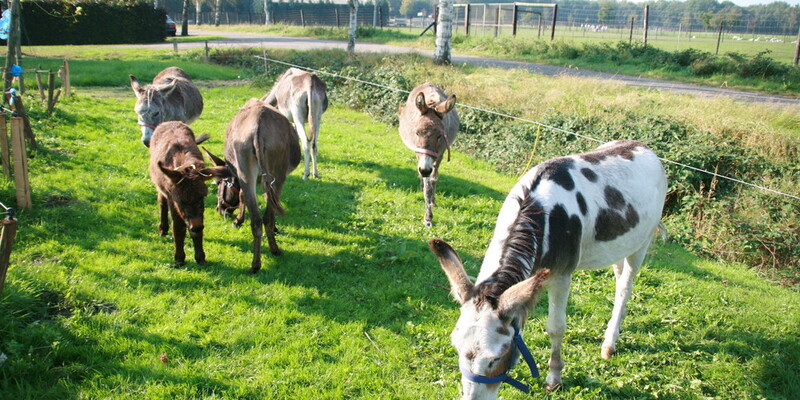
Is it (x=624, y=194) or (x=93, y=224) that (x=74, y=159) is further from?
(x=624, y=194)

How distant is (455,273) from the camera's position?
265 cm

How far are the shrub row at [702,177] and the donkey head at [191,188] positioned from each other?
492 centimetres

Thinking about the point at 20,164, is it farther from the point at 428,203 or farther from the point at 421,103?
the point at 428,203

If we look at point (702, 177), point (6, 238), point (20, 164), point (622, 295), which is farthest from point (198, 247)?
point (702, 177)

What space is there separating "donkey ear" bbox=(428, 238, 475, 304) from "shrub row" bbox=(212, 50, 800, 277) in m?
5.19

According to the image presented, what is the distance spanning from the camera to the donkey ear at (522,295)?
2344mm

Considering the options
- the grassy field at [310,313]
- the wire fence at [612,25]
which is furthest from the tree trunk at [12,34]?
the wire fence at [612,25]

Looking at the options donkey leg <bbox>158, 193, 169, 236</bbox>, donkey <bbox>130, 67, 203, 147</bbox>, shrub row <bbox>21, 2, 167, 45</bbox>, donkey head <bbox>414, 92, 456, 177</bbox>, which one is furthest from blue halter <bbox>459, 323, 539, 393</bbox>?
shrub row <bbox>21, 2, 167, 45</bbox>

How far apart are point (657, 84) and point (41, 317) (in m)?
17.1

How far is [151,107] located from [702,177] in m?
8.76

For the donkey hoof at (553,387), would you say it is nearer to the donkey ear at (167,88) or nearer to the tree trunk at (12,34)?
the donkey ear at (167,88)

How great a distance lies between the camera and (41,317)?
13.5 ft

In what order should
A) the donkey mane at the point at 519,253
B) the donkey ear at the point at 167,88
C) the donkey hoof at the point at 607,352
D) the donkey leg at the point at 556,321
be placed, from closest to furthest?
the donkey mane at the point at 519,253, the donkey leg at the point at 556,321, the donkey hoof at the point at 607,352, the donkey ear at the point at 167,88

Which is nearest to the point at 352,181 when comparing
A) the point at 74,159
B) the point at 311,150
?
the point at 311,150
